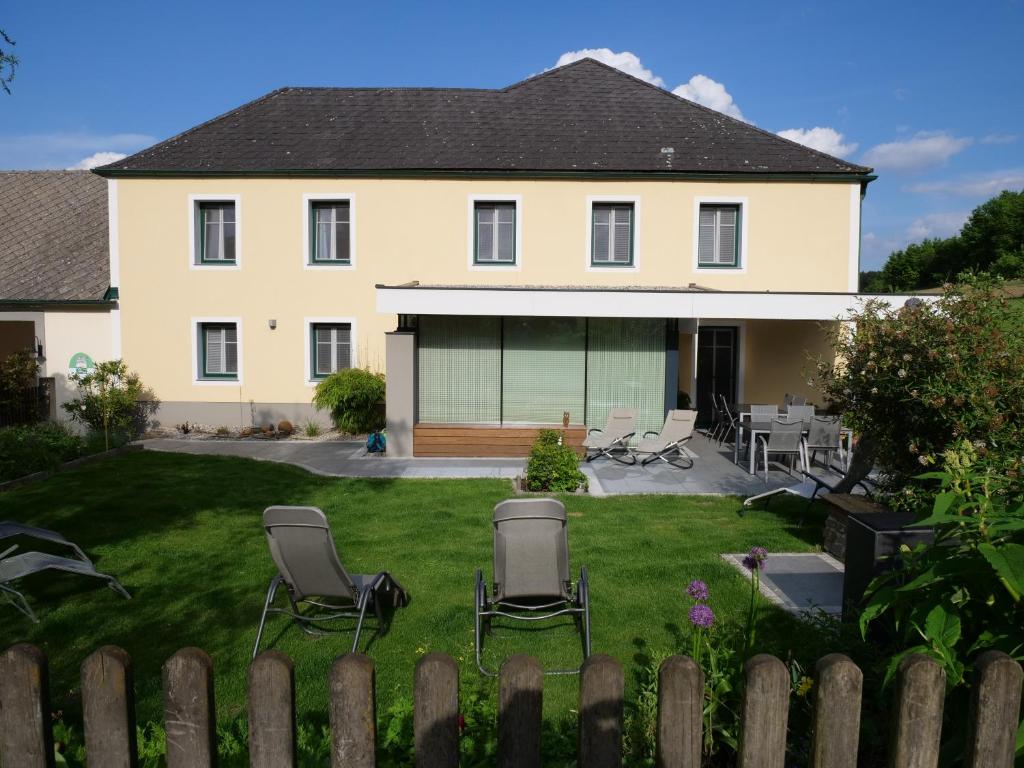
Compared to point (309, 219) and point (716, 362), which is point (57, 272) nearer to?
point (309, 219)

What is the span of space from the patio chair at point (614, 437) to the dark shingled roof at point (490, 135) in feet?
19.8

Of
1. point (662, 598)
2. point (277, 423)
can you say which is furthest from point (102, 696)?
point (277, 423)

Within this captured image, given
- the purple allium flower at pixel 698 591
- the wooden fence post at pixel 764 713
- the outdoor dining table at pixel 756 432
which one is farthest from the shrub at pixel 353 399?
the wooden fence post at pixel 764 713

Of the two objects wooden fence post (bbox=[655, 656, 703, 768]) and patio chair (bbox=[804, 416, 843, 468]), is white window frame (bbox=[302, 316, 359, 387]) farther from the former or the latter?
wooden fence post (bbox=[655, 656, 703, 768])

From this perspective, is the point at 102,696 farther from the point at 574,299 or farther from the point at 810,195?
the point at 810,195

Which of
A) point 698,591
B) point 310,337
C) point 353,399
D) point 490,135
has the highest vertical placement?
point 490,135

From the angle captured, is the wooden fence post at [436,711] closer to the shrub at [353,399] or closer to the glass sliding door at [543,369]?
the glass sliding door at [543,369]

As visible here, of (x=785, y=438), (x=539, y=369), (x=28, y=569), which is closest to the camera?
(x=28, y=569)

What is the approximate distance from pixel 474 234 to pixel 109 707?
15142 mm

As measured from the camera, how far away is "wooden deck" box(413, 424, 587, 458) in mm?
13070

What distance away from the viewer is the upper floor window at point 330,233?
53.7 ft

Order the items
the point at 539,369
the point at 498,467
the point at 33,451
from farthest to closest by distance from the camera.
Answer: the point at 539,369, the point at 498,467, the point at 33,451

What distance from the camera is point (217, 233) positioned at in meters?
16.5

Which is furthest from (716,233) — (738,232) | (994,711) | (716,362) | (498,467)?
(994,711)
